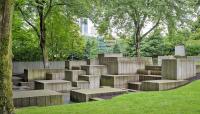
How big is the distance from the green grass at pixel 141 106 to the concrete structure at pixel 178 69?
2660 millimetres

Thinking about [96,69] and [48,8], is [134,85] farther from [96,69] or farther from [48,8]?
[48,8]

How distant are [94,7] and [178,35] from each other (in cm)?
854

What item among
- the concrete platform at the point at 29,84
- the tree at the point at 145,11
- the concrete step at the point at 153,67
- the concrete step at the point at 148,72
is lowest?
the concrete platform at the point at 29,84

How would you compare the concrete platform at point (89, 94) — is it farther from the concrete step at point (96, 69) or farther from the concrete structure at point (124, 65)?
the concrete step at point (96, 69)

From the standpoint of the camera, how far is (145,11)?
65.6ft

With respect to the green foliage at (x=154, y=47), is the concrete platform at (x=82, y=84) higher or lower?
lower

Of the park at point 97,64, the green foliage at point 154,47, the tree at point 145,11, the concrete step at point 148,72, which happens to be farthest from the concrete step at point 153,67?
the green foliage at point 154,47

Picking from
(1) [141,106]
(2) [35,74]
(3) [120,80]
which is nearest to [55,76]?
(2) [35,74]

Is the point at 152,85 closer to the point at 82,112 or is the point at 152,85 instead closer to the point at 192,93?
the point at 192,93

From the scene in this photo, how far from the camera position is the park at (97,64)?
25.0ft

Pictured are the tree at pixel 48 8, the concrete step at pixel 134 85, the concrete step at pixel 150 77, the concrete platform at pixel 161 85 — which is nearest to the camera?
the concrete platform at pixel 161 85

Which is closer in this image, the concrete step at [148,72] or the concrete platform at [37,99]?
the concrete platform at [37,99]

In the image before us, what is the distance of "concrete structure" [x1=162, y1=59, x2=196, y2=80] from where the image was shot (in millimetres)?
12367

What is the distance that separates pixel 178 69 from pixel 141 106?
195 inches
